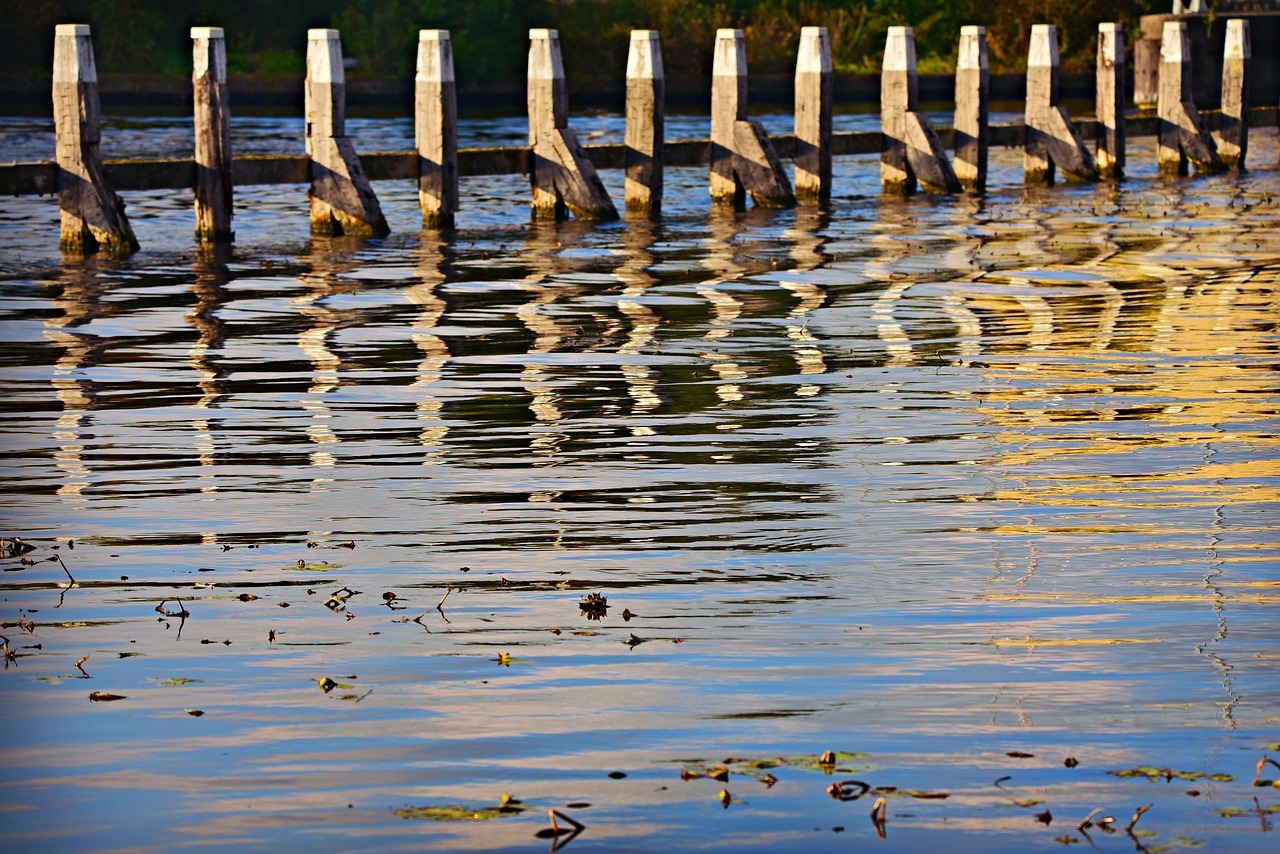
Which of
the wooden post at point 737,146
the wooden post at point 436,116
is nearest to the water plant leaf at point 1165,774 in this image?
the wooden post at point 436,116

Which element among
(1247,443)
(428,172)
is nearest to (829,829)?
(1247,443)

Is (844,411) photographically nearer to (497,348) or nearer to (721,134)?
(497,348)

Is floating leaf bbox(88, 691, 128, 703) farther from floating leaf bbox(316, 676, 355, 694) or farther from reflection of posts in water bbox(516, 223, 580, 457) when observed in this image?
reflection of posts in water bbox(516, 223, 580, 457)

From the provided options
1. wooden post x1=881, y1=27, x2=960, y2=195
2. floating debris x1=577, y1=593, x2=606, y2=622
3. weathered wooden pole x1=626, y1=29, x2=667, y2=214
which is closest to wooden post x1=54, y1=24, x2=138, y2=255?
weathered wooden pole x1=626, y1=29, x2=667, y2=214

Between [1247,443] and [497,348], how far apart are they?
14.2ft

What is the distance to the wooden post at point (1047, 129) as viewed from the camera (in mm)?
22141

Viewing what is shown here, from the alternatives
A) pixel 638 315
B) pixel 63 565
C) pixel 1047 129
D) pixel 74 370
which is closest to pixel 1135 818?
pixel 63 565

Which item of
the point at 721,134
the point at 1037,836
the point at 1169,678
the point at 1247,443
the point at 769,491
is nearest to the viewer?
the point at 1037,836

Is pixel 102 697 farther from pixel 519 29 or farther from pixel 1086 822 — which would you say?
pixel 519 29

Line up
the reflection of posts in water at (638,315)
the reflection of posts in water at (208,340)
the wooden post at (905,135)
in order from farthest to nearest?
1. the wooden post at (905,135)
2. the reflection of posts in water at (638,315)
3. the reflection of posts in water at (208,340)

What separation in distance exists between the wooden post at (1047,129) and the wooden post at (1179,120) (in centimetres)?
188

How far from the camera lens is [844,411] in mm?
8219

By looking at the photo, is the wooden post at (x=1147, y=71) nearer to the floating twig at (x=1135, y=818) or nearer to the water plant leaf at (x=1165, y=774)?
the water plant leaf at (x=1165, y=774)

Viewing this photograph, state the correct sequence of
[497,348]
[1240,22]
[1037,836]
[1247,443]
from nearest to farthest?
[1037,836]
[1247,443]
[497,348]
[1240,22]
